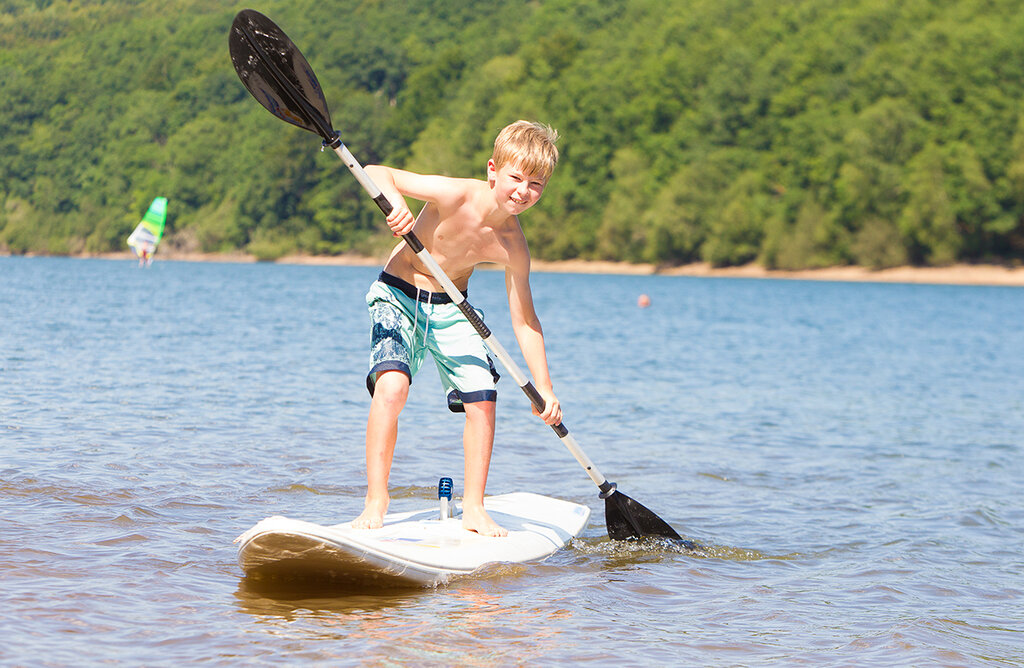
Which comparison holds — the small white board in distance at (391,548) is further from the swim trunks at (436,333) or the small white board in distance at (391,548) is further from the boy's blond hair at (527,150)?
the boy's blond hair at (527,150)

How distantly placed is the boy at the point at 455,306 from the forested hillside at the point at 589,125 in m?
57.4

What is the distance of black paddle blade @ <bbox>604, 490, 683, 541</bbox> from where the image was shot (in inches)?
248

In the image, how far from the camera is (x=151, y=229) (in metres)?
55.4

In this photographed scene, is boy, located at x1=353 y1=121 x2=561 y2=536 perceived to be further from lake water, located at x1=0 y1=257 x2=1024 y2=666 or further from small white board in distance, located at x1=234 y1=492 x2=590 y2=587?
lake water, located at x1=0 y1=257 x2=1024 y2=666

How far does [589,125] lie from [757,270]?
1939 centimetres

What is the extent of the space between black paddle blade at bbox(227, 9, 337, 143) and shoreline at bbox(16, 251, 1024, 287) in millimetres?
58803

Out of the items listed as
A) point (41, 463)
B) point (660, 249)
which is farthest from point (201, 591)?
point (660, 249)

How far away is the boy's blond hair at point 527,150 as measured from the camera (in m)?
5.14

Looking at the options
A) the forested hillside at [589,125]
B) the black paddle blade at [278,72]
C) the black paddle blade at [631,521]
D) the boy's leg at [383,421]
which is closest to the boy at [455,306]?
the boy's leg at [383,421]

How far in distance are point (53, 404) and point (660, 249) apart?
2402 inches

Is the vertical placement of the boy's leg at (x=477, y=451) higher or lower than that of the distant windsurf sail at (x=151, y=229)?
lower

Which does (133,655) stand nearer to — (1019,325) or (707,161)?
(1019,325)

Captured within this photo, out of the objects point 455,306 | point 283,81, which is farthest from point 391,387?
point 283,81

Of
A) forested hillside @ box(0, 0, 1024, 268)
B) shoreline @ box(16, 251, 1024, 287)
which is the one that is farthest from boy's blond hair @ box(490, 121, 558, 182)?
shoreline @ box(16, 251, 1024, 287)
